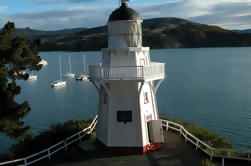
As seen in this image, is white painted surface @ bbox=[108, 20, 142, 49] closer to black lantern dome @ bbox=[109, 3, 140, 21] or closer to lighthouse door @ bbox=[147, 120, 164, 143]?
black lantern dome @ bbox=[109, 3, 140, 21]

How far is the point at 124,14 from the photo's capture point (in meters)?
14.2

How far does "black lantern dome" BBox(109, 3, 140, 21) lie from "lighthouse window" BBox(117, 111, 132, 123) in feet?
16.2

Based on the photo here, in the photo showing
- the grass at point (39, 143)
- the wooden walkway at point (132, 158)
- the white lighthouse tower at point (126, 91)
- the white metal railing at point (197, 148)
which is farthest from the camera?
the grass at point (39, 143)

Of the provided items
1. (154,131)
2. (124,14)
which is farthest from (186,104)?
(124,14)

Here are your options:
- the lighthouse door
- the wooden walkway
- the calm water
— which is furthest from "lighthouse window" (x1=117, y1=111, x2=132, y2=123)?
the calm water

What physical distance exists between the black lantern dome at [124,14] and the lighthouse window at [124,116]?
4.94m

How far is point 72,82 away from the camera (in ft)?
234

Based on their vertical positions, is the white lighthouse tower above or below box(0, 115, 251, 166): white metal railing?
above

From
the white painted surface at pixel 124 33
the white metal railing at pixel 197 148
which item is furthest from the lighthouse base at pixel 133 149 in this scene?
the white painted surface at pixel 124 33

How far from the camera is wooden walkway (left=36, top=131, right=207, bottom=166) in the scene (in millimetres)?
13375

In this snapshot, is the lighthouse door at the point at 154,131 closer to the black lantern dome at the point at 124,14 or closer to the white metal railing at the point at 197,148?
the white metal railing at the point at 197,148

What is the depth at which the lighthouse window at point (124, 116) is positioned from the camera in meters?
14.5

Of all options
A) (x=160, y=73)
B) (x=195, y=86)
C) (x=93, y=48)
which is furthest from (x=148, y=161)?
(x=93, y=48)

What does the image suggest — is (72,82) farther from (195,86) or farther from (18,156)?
(18,156)
